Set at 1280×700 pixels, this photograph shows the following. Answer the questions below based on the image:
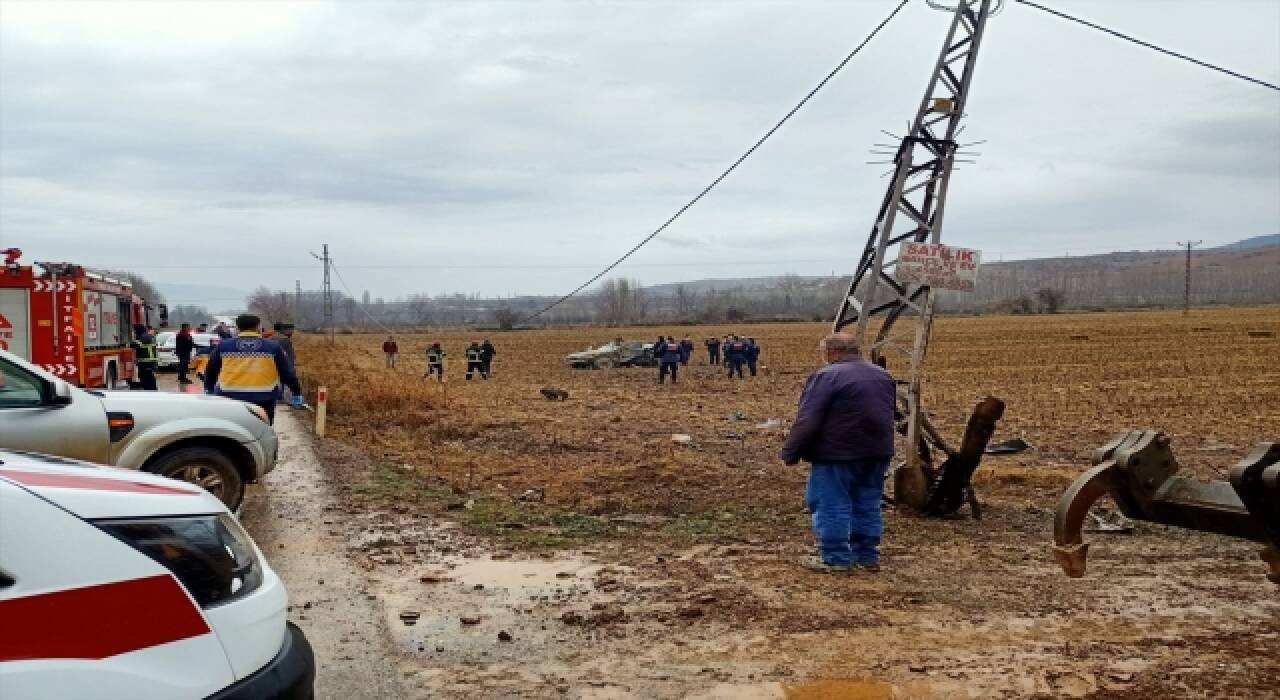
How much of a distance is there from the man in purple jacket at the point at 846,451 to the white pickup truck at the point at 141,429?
4221 mm

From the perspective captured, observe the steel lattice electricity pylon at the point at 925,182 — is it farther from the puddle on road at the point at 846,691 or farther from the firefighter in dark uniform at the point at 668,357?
the firefighter in dark uniform at the point at 668,357

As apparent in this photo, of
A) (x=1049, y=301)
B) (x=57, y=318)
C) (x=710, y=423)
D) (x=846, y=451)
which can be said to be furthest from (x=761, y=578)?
(x=1049, y=301)

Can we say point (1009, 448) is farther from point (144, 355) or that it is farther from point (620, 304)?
point (620, 304)

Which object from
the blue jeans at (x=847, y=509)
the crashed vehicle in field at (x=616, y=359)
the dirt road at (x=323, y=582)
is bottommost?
the crashed vehicle in field at (x=616, y=359)

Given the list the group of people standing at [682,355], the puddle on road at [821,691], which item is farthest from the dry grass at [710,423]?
the puddle on road at [821,691]

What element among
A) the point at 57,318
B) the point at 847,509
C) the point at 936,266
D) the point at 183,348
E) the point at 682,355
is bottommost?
the point at 682,355

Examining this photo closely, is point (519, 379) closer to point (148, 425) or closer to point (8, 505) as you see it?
point (148, 425)

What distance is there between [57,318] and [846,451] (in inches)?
468

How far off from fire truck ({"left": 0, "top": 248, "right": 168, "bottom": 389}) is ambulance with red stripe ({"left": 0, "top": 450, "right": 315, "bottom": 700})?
11.1 meters

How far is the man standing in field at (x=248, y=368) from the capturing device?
9.05 m

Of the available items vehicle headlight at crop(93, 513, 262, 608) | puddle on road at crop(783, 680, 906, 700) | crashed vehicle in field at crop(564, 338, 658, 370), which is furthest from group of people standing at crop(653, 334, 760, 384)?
vehicle headlight at crop(93, 513, 262, 608)

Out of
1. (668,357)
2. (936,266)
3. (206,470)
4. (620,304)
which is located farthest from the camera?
(620,304)

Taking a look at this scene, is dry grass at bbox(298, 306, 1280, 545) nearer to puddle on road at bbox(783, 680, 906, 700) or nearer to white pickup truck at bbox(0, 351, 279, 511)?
white pickup truck at bbox(0, 351, 279, 511)

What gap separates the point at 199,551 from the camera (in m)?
2.96
